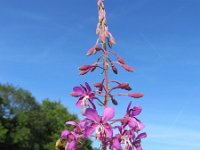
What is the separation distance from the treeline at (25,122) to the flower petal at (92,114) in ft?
233

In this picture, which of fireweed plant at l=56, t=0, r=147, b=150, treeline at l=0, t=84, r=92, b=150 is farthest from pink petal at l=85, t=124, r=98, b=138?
treeline at l=0, t=84, r=92, b=150

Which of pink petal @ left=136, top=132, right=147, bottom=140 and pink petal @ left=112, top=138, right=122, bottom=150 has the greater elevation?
pink petal @ left=136, top=132, right=147, bottom=140

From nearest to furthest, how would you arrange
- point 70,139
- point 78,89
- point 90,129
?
point 90,129
point 70,139
point 78,89

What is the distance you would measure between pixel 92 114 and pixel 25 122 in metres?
76.2

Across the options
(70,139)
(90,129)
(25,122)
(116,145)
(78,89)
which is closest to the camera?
(116,145)

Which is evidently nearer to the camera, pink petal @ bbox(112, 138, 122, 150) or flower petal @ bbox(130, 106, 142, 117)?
pink petal @ bbox(112, 138, 122, 150)

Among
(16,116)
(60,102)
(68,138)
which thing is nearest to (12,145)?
(16,116)

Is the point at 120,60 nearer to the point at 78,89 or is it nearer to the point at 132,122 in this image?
the point at 78,89

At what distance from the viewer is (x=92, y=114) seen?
407cm

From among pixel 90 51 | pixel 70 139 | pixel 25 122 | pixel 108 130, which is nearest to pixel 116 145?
pixel 108 130

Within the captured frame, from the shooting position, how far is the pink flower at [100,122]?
13.1ft

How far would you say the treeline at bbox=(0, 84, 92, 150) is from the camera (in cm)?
7738

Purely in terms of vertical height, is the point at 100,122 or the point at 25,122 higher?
the point at 25,122

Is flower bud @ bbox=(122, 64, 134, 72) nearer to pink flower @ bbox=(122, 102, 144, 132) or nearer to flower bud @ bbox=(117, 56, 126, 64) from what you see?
flower bud @ bbox=(117, 56, 126, 64)
